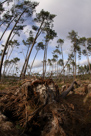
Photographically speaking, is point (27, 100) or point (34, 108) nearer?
point (34, 108)

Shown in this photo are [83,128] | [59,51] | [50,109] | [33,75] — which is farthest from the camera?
[59,51]

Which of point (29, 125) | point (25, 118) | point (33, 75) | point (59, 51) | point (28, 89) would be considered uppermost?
point (59, 51)

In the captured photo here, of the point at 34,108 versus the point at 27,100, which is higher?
the point at 27,100

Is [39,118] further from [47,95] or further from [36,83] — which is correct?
[36,83]

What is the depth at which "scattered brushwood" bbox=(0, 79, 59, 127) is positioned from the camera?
2617 mm

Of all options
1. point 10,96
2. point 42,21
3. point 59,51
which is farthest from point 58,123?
point 59,51

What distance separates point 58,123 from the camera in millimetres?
2395

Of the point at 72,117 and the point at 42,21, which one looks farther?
the point at 42,21

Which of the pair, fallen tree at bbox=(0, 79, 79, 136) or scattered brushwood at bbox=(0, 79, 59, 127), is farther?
scattered brushwood at bbox=(0, 79, 59, 127)

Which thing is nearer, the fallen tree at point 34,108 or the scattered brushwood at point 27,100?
the fallen tree at point 34,108

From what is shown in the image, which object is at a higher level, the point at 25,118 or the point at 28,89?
the point at 28,89

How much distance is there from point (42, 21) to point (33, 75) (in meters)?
13.7

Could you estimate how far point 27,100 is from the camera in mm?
2875

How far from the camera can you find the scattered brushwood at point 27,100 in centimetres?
262
